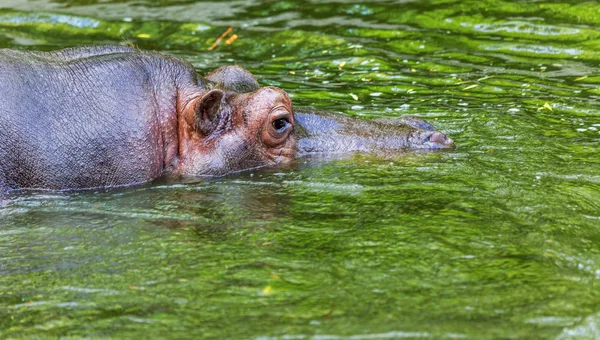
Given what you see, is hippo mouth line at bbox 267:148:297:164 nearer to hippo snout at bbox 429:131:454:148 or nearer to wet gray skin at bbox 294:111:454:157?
wet gray skin at bbox 294:111:454:157

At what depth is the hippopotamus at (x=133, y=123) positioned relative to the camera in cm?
561

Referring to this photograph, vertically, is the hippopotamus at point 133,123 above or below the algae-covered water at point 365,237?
above

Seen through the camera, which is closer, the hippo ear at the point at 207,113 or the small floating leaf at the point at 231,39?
the hippo ear at the point at 207,113

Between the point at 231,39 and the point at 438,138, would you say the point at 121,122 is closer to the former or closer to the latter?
the point at 438,138

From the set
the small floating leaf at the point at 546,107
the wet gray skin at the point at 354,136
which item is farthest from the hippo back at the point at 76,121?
the small floating leaf at the point at 546,107

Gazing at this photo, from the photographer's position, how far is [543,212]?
5.20m

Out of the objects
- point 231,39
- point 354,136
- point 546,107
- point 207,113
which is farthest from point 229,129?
point 231,39

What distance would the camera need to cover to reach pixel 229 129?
245 inches

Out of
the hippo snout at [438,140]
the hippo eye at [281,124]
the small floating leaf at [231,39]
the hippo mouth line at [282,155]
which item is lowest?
the hippo snout at [438,140]

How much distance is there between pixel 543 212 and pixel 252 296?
191 cm

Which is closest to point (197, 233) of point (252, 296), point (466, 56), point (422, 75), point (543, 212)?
point (252, 296)

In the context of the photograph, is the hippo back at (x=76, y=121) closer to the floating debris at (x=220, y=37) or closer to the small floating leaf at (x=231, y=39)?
the floating debris at (x=220, y=37)

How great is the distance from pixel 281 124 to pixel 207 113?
58 cm

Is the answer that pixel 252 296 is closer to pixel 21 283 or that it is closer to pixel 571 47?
pixel 21 283
